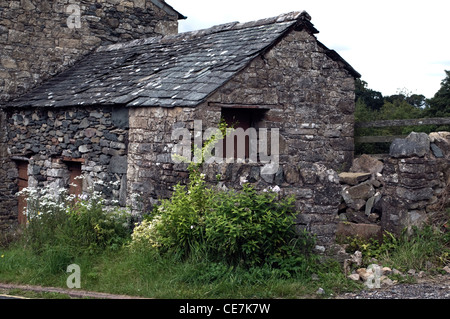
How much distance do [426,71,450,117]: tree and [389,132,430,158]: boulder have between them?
1045 cm

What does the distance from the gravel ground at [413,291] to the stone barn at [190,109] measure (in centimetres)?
224

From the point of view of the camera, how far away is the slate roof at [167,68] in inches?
362

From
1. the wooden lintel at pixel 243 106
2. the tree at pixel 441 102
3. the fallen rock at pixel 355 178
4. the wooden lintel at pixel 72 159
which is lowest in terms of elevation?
the fallen rock at pixel 355 178

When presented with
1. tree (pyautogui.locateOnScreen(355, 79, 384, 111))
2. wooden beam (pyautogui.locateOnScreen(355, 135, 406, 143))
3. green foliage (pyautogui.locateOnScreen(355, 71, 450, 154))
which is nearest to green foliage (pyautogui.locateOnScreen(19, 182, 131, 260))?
wooden beam (pyautogui.locateOnScreen(355, 135, 406, 143))

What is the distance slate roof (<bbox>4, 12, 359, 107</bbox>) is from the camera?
9.20 meters

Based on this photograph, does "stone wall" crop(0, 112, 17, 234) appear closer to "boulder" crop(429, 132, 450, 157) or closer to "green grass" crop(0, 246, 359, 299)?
"green grass" crop(0, 246, 359, 299)

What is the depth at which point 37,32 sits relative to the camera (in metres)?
13.0

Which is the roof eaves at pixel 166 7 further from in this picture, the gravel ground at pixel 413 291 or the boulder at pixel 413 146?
the gravel ground at pixel 413 291

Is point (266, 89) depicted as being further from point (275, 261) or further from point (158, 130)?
point (275, 261)

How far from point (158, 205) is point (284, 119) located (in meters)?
2.79

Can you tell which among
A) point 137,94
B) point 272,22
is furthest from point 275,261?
point 272,22

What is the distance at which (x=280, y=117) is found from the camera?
9.91 m

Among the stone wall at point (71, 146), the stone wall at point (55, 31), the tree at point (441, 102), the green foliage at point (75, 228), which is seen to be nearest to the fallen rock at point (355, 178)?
the green foliage at point (75, 228)

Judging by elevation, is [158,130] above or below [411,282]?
above
